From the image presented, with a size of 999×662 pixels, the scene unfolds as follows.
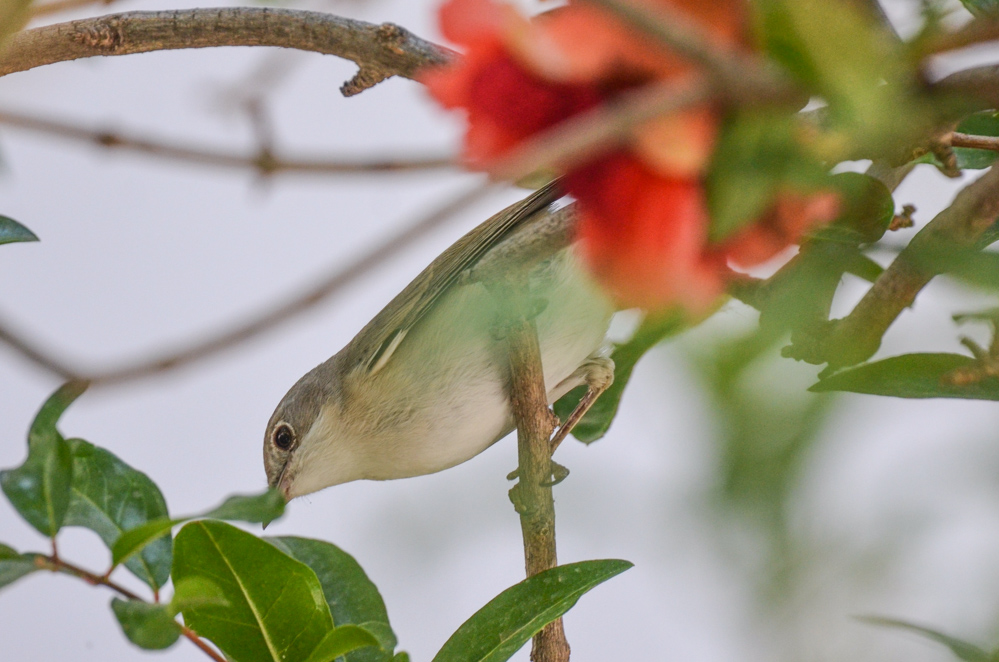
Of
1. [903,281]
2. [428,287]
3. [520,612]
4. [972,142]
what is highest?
[428,287]

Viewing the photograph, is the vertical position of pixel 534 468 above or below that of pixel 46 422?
below

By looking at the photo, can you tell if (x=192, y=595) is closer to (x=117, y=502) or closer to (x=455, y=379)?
(x=117, y=502)

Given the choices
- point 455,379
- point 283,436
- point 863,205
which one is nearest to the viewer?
point 863,205

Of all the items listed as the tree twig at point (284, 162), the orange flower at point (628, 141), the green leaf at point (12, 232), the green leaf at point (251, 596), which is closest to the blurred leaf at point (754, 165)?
the orange flower at point (628, 141)

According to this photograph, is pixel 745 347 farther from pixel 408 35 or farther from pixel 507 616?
pixel 408 35

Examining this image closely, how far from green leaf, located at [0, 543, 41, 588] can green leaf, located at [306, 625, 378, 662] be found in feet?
1.10

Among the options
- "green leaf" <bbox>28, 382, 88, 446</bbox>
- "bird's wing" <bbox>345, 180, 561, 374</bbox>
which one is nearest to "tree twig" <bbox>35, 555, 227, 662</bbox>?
"green leaf" <bbox>28, 382, 88, 446</bbox>

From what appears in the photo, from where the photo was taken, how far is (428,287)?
2.13 m

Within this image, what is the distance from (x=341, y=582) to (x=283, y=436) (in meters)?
1.07

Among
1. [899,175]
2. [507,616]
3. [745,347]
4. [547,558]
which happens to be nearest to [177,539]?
[507,616]

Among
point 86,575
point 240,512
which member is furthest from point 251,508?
point 86,575

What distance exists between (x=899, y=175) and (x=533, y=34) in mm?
1042

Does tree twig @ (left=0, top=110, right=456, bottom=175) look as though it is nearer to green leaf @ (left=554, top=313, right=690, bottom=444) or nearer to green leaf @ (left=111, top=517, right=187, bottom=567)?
green leaf @ (left=111, top=517, right=187, bottom=567)

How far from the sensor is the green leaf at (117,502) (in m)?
1.20
